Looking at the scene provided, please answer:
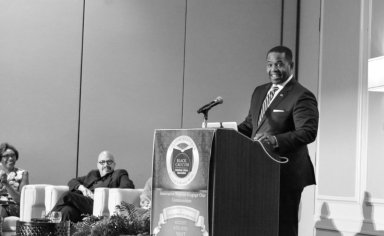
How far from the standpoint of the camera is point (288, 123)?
153 inches

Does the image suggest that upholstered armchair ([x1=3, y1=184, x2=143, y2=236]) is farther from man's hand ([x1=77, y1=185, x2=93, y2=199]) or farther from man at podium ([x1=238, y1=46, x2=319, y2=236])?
man at podium ([x1=238, y1=46, x2=319, y2=236])

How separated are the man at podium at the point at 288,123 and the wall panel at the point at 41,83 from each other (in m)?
3.39

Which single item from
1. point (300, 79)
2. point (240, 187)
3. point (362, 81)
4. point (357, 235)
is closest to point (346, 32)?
point (362, 81)

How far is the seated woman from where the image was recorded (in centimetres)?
650

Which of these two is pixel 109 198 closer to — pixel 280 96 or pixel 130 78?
pixel 130 78

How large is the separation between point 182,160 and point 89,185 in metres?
3.95

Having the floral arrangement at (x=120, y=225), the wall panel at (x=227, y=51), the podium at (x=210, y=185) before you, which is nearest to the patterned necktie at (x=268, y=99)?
the podium at (x=210, y=185)

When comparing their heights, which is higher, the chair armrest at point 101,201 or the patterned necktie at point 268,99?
the patterned necktie at point 268,99

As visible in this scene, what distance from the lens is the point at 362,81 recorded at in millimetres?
6320

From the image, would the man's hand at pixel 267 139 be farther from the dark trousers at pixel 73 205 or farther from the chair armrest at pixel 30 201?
the chair armrest at pixel 30 201

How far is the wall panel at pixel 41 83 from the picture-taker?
22.1 ft

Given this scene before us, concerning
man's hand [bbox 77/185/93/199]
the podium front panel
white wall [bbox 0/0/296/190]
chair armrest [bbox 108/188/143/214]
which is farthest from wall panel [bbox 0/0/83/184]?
the podium front panel

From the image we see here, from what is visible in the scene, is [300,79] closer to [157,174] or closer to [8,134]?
[8,134]

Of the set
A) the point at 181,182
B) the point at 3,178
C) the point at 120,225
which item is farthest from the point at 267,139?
the point at 3,178
